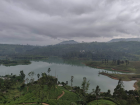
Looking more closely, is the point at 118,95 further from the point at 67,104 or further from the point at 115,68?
the point at 115,68

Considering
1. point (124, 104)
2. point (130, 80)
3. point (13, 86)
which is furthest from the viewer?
point (130, 80)

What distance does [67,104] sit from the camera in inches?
1168

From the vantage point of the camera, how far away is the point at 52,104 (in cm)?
2886

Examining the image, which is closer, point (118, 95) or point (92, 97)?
point (92, 97)

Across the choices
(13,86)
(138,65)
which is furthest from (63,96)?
(138,65)

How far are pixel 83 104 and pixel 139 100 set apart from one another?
90.8 feet

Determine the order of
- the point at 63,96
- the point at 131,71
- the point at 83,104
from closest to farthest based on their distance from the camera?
1. the point at 83,104
2. the point at 63,96
3. the point at 131,71

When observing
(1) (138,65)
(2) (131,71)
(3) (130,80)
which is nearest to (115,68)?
(2) (131,71)

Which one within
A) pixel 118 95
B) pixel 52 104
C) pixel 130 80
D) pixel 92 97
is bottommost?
pixel 130 80

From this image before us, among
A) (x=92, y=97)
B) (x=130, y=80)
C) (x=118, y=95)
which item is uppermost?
(x=92, y=97)

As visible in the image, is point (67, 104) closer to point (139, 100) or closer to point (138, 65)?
point (139, 100)

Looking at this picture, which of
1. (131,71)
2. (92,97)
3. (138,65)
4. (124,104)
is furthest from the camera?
(138,65)

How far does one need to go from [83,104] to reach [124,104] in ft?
55.7

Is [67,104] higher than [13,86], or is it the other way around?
[67,104]
